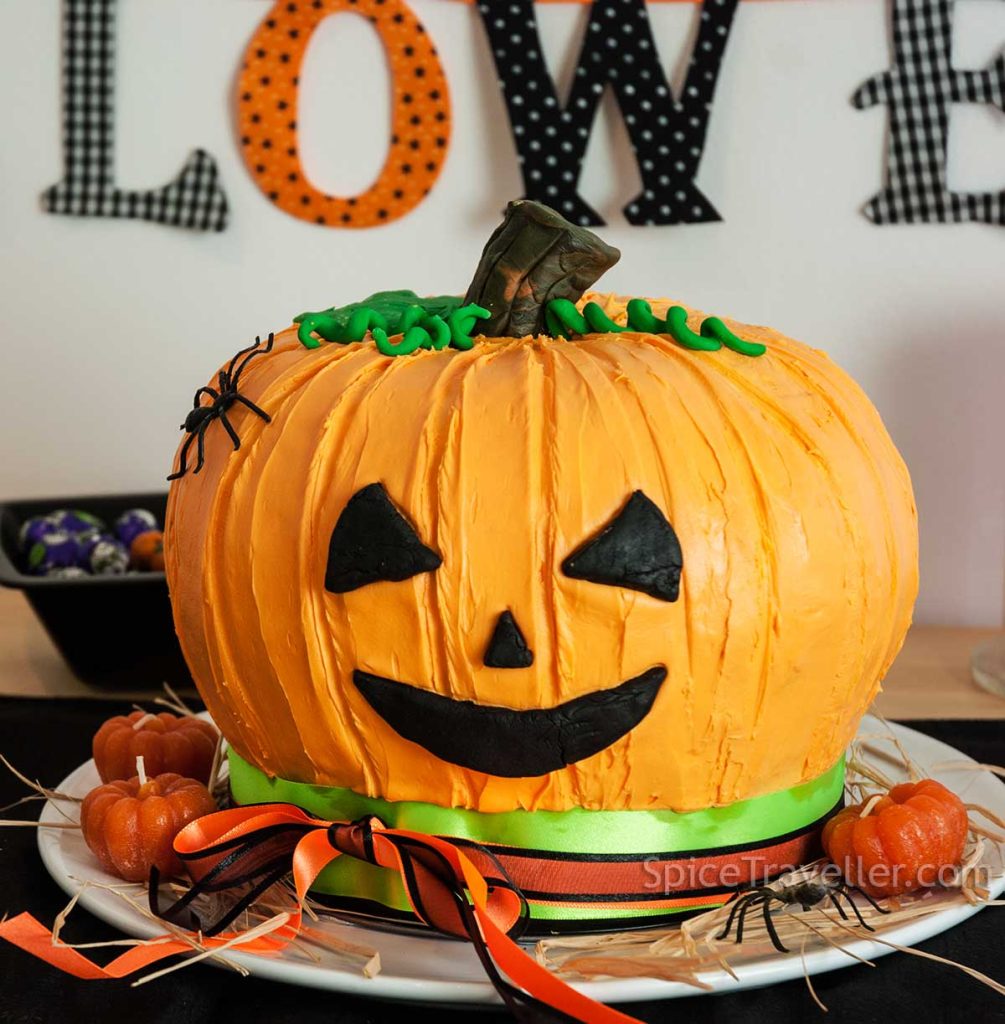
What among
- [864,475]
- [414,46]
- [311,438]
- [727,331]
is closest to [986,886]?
[864,475]

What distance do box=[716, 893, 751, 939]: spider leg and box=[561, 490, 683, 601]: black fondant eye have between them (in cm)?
20

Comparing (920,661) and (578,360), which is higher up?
(578,360)

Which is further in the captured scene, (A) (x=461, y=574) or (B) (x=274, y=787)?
(B) (x=274, y=787)

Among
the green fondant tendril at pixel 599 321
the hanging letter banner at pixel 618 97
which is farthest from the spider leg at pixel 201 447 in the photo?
the hanging letter banner at pixel 618 97

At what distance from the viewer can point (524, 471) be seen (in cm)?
75

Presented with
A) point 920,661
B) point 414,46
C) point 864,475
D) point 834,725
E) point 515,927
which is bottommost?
point 920,661

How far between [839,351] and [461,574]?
41.7 inches

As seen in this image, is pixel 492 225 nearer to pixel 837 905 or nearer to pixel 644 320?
pixel 644 320

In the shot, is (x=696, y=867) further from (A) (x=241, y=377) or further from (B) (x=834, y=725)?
(A) (x=241, y=377)

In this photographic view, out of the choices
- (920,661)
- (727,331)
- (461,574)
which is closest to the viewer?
(461,574)

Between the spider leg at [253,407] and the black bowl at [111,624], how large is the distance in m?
0.47

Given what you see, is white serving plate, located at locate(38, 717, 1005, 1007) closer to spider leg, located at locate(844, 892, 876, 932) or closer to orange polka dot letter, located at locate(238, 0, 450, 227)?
spider leg, located at locate(844, 892, 876, 932)

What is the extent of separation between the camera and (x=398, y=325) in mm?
871

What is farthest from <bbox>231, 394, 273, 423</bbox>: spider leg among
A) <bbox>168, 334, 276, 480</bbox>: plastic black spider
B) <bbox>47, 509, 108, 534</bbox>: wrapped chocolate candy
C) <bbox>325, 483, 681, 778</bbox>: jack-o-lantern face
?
<bbox>47, 509, 108, 534</bbox>: wrapped chocolate candy
